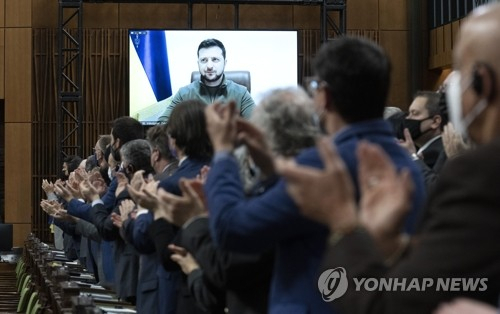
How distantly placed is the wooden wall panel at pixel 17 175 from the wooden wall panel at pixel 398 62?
6.15 meters

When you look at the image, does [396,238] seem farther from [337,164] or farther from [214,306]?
[214,306]

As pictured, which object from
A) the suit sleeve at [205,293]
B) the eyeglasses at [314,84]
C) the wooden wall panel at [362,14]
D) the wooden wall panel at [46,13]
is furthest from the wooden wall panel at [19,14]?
the eyeglasses at [314,84]

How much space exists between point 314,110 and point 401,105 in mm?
15584

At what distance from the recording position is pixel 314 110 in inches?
121

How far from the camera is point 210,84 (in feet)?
52.5

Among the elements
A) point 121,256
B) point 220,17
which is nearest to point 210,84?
point 220,17

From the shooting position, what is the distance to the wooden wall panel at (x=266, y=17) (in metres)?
18.5

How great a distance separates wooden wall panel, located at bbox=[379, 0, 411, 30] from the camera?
18656mm

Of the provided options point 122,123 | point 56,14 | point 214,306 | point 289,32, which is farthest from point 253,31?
point 214,306

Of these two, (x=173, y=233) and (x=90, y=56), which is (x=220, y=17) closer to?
(x=90, y=56)

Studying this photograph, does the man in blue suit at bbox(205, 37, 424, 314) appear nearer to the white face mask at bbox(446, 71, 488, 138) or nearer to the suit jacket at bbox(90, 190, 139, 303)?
the white face mask at bbox(446, 71, 488, 138)

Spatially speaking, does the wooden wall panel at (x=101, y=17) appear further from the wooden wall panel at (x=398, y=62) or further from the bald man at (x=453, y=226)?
the bald man at (x=453, y=226)

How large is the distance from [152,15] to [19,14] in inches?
88.2

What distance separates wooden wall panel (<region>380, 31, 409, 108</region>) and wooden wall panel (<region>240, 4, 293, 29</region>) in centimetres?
164
